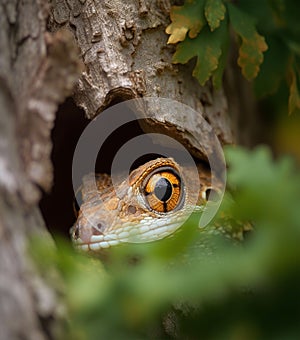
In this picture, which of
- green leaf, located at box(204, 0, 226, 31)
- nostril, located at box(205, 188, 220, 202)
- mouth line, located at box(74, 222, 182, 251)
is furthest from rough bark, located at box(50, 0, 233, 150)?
mouth line, located at box(74, 222, 182, 251)

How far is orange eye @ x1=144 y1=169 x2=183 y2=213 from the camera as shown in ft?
10.7

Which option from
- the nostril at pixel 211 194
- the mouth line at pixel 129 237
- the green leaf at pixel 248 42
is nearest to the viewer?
the mouth line at pixel 129 237

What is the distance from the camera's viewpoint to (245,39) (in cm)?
345

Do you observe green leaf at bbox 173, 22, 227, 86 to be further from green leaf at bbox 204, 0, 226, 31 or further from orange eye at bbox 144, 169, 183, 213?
orange eye at bbox 144, 169, 183, 213

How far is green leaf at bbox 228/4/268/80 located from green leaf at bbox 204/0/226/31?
0.43 ft

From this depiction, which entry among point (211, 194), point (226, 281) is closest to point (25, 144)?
point (226, 281)

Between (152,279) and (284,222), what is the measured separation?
389mm

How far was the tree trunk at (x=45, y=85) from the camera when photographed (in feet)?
6.66

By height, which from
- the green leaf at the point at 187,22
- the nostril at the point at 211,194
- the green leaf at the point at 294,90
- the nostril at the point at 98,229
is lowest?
the nostril at the point at 211,194

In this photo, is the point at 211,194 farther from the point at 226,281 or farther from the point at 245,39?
the point at 226,281

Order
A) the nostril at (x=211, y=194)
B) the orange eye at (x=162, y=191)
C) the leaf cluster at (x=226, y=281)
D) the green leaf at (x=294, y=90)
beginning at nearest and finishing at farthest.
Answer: the leaf cluster at (x=226, y=281), the orange eye at (x=162, y=191), the nostril at (x=211, y=194), the green leaf at (x=294, y=90)

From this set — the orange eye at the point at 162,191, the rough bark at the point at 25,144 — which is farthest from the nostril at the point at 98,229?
the rough bark at the point at 25,144

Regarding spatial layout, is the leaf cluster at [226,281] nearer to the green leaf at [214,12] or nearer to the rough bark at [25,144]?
the rough bark at [25,144]

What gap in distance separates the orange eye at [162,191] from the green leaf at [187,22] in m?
0.65
